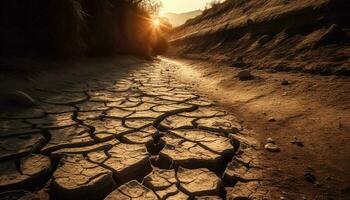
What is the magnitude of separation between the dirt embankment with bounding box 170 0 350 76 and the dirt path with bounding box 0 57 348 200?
99.5 inches

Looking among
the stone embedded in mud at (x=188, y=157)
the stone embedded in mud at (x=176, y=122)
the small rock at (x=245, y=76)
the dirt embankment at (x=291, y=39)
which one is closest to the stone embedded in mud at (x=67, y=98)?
the stone embedded in mud at (x=176, y=122)

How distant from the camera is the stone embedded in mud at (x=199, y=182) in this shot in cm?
150

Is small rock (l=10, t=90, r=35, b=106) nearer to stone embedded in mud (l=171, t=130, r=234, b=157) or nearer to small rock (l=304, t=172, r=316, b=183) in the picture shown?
stone embedded in mud (l=171, t=130, r=234, b=157)

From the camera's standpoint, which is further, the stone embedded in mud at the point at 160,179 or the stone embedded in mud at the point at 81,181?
the stone embedded in mud at the point at 160,179

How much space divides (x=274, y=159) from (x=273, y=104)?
1.51 meters

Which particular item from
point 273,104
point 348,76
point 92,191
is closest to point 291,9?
point 348,76

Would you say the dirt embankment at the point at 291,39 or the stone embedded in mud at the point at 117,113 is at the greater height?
the dirt embankment at the point at 291,39

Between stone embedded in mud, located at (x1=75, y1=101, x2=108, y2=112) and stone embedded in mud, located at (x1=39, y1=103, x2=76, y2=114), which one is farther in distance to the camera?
stone embedded in mud, located at (x1=75, y1=101, x2=108, y2=112)

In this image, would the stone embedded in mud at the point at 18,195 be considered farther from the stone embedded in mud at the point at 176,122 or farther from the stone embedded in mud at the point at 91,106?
the stone embedded in mud at the point at 91,106

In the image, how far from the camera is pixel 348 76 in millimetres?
3676

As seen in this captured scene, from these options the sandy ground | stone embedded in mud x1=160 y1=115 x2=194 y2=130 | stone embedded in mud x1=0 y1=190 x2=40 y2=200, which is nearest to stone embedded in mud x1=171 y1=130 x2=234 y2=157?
stone embedded in mud x1=160 y1=115 x2=194 y2=130

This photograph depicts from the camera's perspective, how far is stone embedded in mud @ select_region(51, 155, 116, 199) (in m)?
1.41

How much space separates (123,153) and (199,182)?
612mm

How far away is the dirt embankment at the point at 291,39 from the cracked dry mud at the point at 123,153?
8.41 feet
